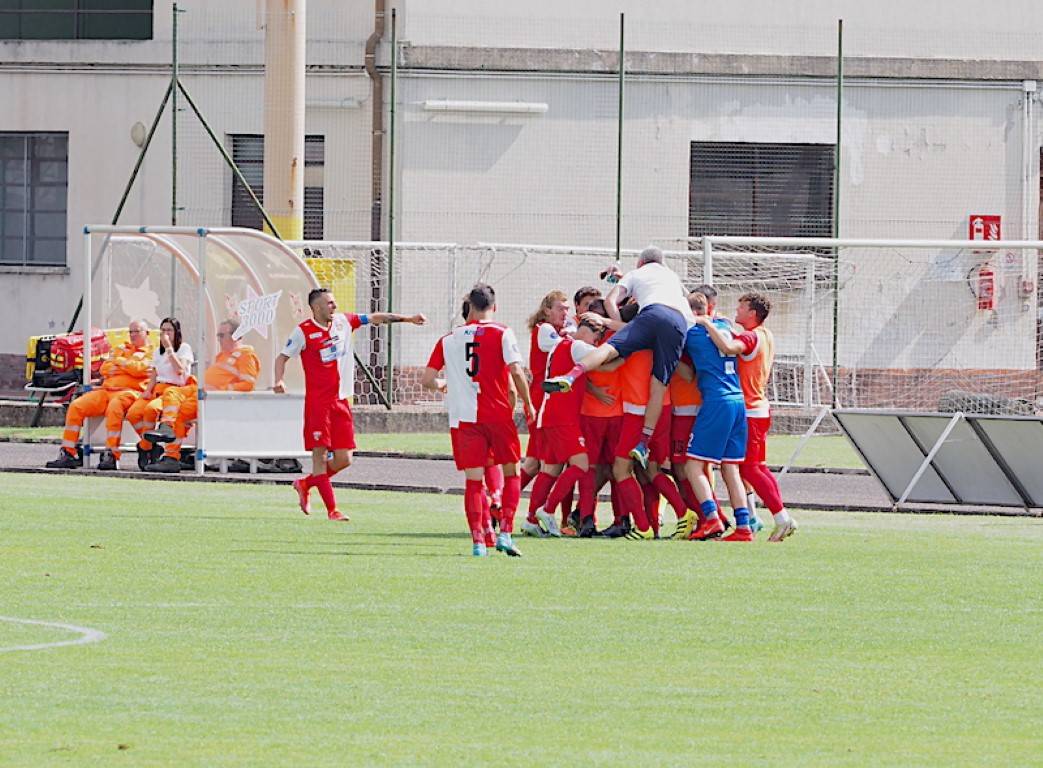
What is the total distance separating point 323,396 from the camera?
17.2 meters

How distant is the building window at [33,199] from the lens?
3638 centimetres

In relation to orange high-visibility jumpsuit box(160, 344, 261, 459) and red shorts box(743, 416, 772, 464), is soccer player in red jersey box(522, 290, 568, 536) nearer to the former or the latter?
red shorts box(743, 416, 772, 464)

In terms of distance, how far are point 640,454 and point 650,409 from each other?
0.35m

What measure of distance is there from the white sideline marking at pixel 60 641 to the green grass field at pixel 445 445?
1576 centimetres

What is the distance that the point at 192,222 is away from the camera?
34.2 m

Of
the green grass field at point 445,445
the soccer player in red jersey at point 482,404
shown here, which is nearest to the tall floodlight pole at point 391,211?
the green grass field at point 445,445

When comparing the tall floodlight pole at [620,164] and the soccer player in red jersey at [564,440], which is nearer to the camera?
the soccer player in red jersey at [564,440]

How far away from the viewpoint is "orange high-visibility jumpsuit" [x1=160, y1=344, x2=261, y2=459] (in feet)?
74.4

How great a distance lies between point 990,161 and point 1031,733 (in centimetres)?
2915

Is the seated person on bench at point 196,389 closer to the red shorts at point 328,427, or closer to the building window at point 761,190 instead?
the red shorts at point 328,427

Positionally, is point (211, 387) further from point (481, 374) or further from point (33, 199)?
point (33, 199)

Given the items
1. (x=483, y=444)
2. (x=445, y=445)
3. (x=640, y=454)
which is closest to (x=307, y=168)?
(x=445, y=445)

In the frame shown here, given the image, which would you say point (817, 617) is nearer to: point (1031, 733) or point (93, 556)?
point (1031, 733)

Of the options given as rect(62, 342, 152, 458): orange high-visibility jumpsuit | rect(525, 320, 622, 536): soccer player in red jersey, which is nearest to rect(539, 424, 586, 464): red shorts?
rect(525, 320, 622, 536): soccer player in red jersey
